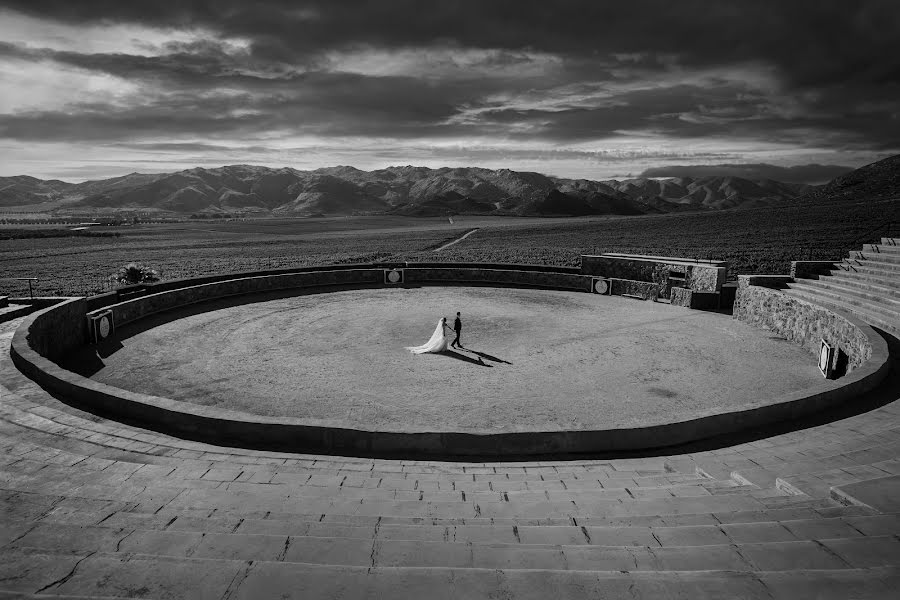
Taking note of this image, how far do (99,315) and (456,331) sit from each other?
492 inches

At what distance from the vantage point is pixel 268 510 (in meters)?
6.54

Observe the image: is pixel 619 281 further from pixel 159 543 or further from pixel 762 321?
pixel 159 543

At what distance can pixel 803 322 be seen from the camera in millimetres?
17609

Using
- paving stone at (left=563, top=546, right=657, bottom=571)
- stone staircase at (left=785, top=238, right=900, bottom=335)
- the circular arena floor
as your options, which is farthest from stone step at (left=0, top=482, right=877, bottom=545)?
stone staircase at (left=785, top=238, right=900, bottom=335)

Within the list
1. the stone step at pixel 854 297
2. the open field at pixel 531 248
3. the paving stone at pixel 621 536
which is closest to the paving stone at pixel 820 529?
the paving stone at pixel 621 536

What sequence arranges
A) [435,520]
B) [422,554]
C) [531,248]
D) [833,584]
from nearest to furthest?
[833,584] < [422,554] < [435,520] < [531,248]

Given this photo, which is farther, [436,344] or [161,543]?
[436,344]

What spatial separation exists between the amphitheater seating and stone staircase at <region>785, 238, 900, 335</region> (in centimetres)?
1006

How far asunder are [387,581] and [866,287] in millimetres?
22970

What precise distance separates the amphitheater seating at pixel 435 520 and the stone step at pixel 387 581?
2cm

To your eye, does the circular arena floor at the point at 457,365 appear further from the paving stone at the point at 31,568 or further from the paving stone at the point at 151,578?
the paving stone at the point at 31,568

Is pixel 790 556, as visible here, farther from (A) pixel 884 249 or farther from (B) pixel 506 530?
(A) pixel 884 249

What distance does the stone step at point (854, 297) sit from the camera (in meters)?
17.2

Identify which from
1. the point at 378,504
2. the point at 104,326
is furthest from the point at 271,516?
the point at 104,326
